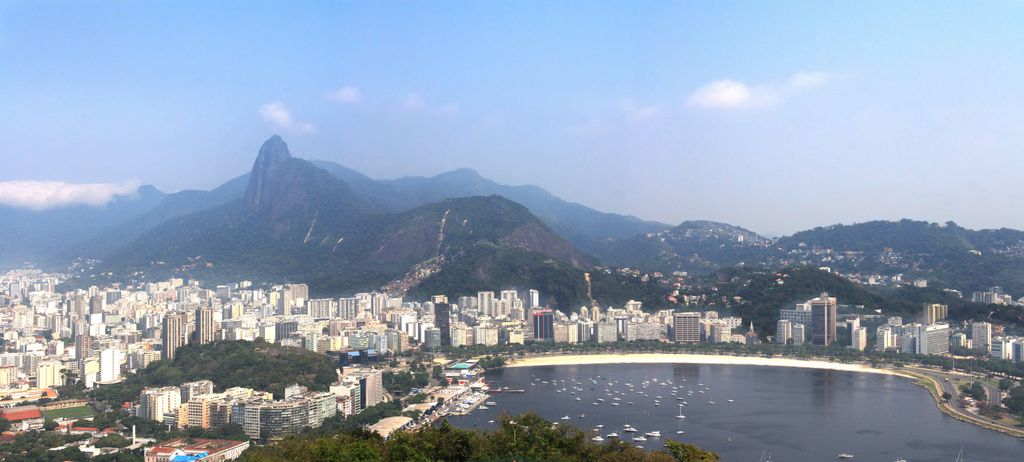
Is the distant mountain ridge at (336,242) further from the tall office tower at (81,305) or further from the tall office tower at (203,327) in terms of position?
the tall office tower at (203,327)

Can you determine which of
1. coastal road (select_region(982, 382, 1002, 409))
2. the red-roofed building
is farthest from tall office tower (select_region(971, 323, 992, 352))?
the red-roofed building

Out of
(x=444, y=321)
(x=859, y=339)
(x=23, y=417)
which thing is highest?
(x=444, y=321)

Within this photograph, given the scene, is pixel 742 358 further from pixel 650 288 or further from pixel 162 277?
pixel 162 277

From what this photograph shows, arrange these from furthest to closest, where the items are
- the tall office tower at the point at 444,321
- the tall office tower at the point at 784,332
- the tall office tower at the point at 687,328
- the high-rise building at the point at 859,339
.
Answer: the tall office tower at the point at 687,328
the tall office tower at the point at 444,321
the tall office tower at the point at 784,332
the high-rise building at the point at 859,339

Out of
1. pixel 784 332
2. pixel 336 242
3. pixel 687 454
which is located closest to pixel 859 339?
pixel 784 332

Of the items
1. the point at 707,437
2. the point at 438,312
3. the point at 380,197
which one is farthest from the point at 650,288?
the point at 380,197

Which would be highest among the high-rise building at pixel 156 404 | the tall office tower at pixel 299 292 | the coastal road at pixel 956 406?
the tall office tower at pixel 299 292

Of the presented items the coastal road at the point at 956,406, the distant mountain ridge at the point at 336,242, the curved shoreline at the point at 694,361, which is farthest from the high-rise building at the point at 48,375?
the distant mountain ridge at the point at 336,242

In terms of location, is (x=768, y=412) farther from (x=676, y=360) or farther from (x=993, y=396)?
(x=676, y=360)
